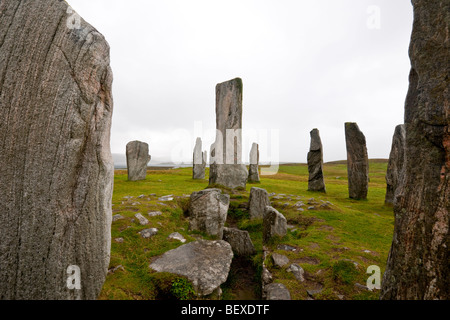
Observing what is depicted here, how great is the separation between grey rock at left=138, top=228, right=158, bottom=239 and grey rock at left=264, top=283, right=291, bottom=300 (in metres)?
3.16

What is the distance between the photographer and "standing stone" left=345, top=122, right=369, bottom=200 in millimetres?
12414

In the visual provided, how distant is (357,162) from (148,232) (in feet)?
39.7

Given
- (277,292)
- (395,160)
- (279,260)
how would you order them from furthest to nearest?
(395,160) → (279,260) → (277,292)

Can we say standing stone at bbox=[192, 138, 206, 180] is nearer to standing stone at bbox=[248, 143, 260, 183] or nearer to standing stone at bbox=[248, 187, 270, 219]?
standing stone at bbox=[248, 143, 260, 183]

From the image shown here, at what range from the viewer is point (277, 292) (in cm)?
388

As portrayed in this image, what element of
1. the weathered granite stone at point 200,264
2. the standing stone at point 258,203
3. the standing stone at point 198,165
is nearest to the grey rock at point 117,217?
the weathered granite stone at point 200,264

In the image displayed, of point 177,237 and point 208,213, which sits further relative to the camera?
point 208,213

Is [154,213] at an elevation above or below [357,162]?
below

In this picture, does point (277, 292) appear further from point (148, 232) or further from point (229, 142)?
point (229, 142)

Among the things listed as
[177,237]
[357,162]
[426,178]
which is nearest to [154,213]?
[177,237]

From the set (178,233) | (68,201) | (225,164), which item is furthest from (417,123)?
(225,164)

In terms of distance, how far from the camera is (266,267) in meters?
4.88
